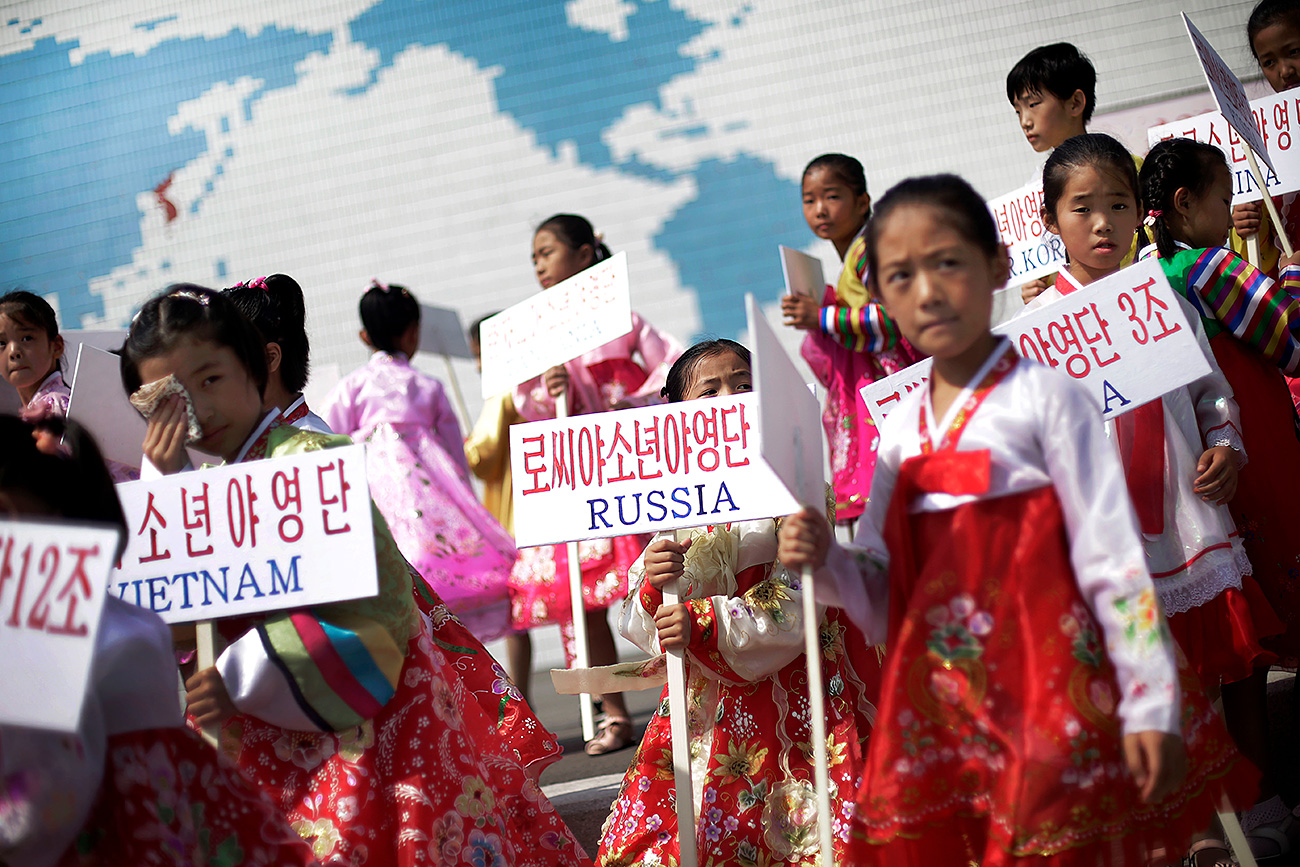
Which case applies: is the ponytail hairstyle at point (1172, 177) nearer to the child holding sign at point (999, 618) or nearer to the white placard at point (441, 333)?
the child holding sign at point (999, 618)

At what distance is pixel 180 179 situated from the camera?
695cm

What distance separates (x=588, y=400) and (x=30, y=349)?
74.6 inches

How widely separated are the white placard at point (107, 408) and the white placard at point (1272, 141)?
3.02m

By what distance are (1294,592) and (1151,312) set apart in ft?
2.65

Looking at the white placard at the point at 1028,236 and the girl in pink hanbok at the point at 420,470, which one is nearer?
the white placard at the point at 1028,236

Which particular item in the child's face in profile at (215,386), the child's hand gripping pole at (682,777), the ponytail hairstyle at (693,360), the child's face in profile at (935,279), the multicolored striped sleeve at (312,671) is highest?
the ponytail hairstyle at (693,360)

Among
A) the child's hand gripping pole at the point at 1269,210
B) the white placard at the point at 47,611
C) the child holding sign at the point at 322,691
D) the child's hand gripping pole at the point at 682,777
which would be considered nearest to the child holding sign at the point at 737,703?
the child's hand gripping pole at the point at 682,777

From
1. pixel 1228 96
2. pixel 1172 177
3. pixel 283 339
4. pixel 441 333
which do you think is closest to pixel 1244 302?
pixel 1172 177

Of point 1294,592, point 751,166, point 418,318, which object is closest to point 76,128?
point 418,318

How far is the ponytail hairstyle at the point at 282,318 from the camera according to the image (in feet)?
8.64

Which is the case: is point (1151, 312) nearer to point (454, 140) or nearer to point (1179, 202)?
point (1179, 202)

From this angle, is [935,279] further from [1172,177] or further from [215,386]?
[1172,177]

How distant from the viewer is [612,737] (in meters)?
3.78

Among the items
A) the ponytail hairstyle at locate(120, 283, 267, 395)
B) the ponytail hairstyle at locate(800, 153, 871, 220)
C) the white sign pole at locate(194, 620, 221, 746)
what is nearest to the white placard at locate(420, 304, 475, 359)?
the ponytail hairstyle at locate(800, 153, 871, 220)
